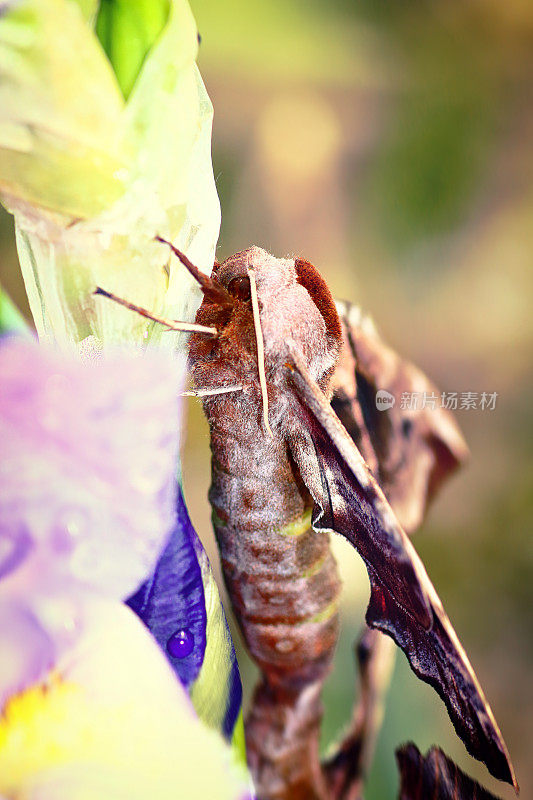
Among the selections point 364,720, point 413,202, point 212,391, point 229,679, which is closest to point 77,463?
point 212,391

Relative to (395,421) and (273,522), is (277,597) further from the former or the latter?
(395,421)

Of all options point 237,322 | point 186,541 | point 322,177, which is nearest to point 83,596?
point 186,541

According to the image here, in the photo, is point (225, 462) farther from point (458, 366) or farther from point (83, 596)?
point (458, 366)

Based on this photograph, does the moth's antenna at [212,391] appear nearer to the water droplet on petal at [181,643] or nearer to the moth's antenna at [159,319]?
the moth's antenna at [159,319]

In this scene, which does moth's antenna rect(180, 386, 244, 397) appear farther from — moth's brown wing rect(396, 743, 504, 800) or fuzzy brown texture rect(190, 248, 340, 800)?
moth's brown wing rect(396, 743, 504, 800)

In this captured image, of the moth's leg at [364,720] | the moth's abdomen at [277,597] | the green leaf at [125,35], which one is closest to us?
the green leaf at [125,35]

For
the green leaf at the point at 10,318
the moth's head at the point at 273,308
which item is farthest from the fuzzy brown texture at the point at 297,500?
the green leaf at the point at 10,318
